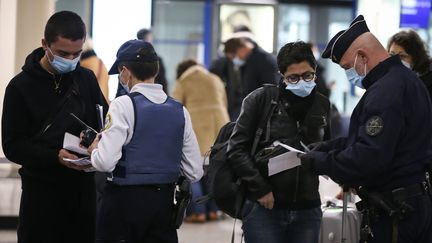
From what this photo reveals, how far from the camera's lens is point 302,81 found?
4.71 metres

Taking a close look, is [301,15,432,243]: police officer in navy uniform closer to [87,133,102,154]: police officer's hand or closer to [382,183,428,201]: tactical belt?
[382,183,428,201]: tactical belt

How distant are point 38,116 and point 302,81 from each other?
1377mm

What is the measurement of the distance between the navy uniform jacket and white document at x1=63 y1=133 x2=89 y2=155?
1.16m

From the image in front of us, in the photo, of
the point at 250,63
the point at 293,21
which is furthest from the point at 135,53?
the point at 293,21

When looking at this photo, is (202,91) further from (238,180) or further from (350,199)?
(238,180)

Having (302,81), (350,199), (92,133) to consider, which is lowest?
(350,199)

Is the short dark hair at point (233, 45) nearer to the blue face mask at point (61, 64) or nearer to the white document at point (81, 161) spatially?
the blue face mask at point (61, 64)

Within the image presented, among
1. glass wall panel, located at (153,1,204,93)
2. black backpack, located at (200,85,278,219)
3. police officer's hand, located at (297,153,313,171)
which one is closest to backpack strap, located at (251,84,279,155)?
black backpack, located at (200,85,278,219)

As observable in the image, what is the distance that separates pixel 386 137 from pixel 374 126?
0.08 m

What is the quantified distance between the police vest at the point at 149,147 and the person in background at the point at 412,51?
192 cm

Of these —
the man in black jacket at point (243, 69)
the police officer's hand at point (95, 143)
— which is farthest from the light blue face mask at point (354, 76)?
the man in black jacket at point (243, 69)

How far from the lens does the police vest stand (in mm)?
4398

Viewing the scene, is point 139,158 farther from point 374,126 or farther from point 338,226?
point 338,226

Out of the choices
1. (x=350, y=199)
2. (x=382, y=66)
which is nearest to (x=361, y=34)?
(x=382, y=66)
